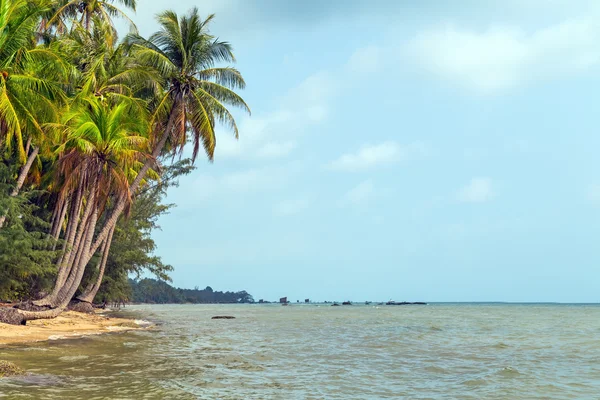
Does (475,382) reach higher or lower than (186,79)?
lower

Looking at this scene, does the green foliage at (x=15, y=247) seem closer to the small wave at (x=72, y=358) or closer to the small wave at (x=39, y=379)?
the small wave at (x=72, y=358)

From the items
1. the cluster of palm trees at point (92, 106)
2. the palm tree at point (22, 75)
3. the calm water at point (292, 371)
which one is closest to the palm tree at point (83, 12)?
the cluster of palm trees at point (92, 106)

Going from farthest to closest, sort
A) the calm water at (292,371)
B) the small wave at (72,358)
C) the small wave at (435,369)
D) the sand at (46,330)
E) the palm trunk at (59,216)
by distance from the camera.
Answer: the palm trunk at (59,216), the sand at (46,330), the small wave at (435,369), the small wave at (72,358), the calm water at (292,371)

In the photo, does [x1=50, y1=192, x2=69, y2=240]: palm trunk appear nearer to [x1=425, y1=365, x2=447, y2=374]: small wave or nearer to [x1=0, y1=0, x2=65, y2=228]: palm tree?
[x1=0, y1=0, x2=65, y2=228]: palm tree

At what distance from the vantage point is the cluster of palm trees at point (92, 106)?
63.0 feet

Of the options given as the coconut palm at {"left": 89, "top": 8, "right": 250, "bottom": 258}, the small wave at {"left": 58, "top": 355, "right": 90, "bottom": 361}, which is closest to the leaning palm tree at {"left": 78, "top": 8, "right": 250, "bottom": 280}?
the coconut palm at {"left": 89, "top": 8, "right": 250, "bottom": 258}

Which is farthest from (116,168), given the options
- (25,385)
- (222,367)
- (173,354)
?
(25,385)

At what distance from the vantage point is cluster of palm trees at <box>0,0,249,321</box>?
1920cm

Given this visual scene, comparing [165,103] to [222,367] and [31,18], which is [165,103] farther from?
[222,367]

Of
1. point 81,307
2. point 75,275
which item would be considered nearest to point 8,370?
point 75,275

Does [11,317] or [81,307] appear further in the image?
[81,307]

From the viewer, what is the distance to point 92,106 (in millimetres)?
22375

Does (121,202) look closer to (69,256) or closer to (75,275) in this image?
(75,275)

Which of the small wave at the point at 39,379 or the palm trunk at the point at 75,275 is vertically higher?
the palm trunk at the point at 75,275
